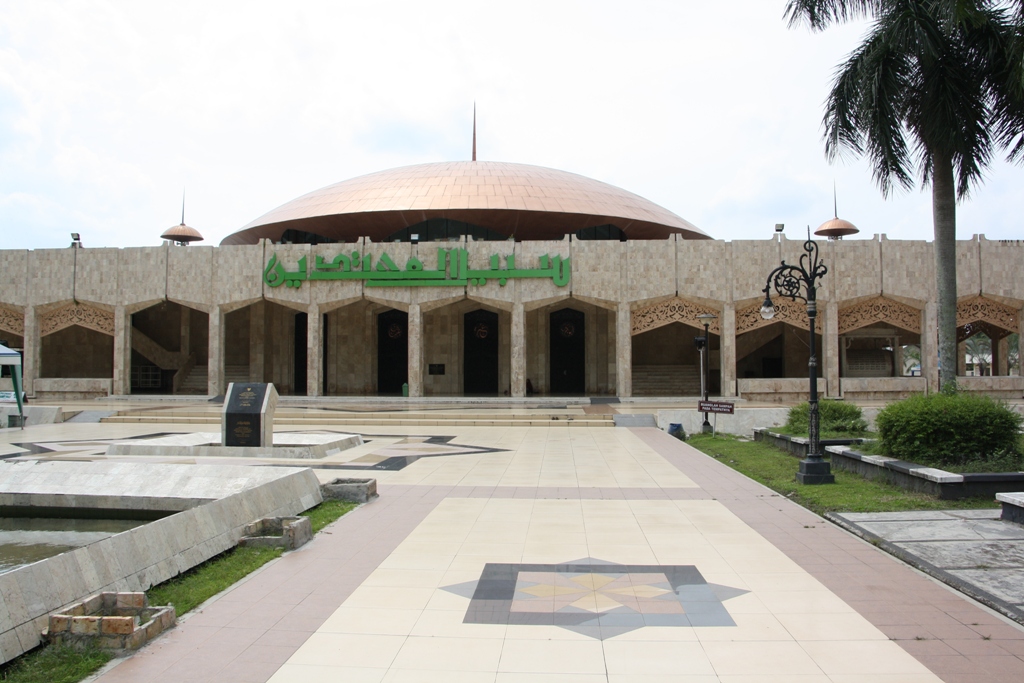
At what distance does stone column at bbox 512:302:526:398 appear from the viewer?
27.1 m

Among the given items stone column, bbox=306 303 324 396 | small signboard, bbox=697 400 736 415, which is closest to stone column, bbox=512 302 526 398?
stone column, bbox=306 303 324 396

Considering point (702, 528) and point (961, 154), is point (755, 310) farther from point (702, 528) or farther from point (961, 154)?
point (702, 528)

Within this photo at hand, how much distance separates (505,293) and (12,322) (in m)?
20.7

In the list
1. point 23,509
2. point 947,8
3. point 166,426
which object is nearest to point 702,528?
point 23,509

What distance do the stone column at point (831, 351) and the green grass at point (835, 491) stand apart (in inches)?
563

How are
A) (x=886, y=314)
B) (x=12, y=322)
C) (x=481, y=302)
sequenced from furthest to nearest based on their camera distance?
(x=12, y=322) < (x=481, y=302) < (x=886, y=314)

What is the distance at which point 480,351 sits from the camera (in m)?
32.7

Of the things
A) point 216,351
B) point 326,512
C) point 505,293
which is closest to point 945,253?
point 326,512

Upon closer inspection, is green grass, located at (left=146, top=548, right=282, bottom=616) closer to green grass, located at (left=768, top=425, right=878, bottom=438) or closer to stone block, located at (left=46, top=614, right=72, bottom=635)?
stone block, located at (left=46, top=614, right=72, bottom=635)

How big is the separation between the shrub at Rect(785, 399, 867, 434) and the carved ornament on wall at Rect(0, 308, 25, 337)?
30.1 metres

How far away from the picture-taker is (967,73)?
13.9 meters

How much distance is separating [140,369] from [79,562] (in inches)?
1286

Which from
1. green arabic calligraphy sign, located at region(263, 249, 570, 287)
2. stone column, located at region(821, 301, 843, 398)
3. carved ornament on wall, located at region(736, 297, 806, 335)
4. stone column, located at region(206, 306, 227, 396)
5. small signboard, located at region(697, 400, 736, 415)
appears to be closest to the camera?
small signboard, located at region(697, 400, 736, 415)

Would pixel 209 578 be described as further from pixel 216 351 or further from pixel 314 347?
pixel 216 351
